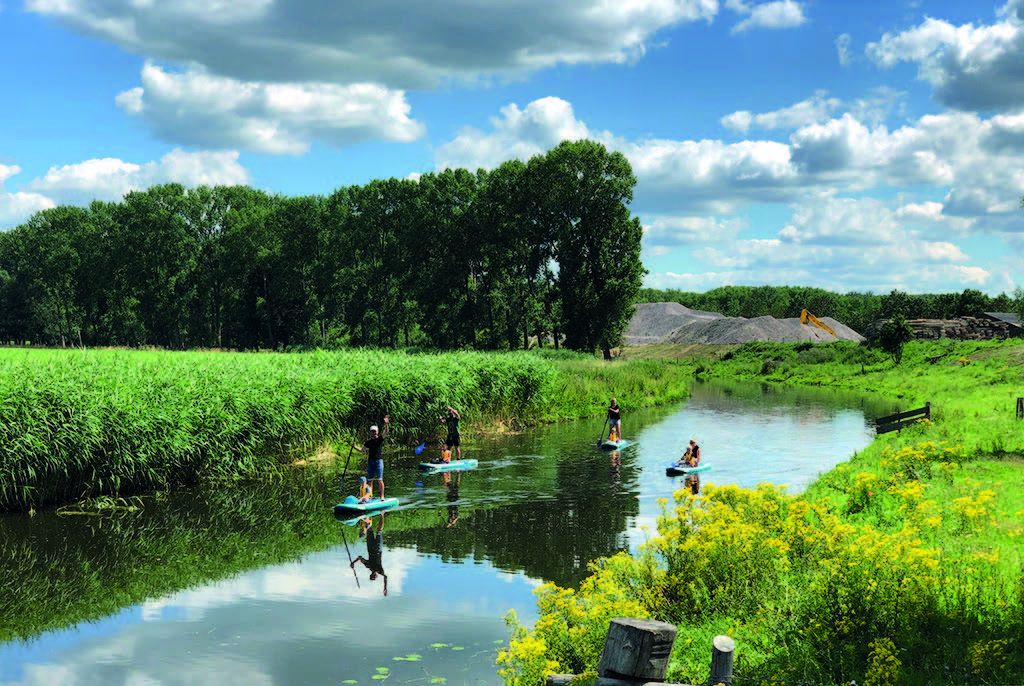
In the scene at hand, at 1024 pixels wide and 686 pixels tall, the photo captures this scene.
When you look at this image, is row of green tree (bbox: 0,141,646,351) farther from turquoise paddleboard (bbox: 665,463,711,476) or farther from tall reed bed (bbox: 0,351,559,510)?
turquoise paddleboard (bbox: 665,463,711,476)

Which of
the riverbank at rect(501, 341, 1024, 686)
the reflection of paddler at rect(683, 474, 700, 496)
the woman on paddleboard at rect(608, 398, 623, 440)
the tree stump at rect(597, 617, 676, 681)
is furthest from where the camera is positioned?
the woman on paddleboard at rect(608, 398, 623, 440)

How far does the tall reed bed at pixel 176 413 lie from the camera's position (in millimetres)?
18359

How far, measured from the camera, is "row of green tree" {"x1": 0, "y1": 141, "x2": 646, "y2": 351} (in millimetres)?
70750

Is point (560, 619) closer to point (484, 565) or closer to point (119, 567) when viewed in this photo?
Answer: point (484, 565)

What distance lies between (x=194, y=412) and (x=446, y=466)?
801 centimetres

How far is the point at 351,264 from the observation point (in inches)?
3312

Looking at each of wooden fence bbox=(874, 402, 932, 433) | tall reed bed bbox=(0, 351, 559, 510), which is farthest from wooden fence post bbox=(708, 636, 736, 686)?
wooden fence bbox=(874, 402, 932, 433)

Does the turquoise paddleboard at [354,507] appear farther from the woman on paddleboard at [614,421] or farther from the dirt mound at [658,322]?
the dirt mound at [658,322]

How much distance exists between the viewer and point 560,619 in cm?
885

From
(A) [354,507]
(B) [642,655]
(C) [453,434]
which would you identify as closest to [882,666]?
(B) [642,655]

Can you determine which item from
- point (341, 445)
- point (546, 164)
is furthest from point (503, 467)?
point (546, 164)

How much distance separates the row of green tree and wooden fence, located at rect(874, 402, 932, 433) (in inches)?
1524

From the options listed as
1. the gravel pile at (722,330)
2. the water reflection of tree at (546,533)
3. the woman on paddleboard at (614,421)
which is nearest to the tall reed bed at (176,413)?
the woman on paddleboard at (614,421)

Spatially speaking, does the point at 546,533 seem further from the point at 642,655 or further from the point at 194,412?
the point at 642,655
